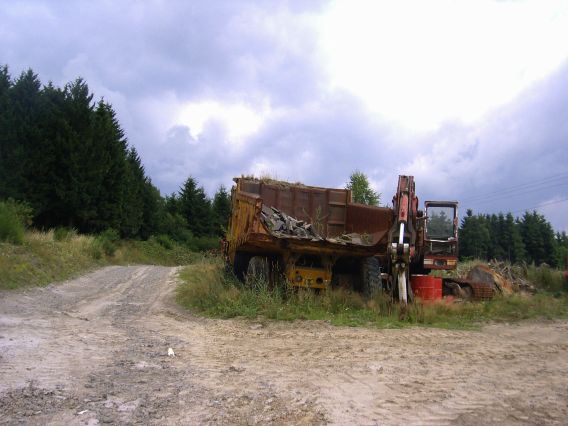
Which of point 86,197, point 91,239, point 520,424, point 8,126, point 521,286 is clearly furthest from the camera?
point 86,197

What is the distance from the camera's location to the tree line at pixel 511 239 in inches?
2972

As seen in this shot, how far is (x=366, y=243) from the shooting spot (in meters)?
11.0

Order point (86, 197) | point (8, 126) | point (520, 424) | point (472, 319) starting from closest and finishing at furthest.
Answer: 1. point (520, 424)
2. point (472, 319)
3. point (8, 126)
4. point (86, 197)

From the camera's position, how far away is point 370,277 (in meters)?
10.5

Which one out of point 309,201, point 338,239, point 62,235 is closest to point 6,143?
point 62,235

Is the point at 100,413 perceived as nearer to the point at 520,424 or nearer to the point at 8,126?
the point at 520,424

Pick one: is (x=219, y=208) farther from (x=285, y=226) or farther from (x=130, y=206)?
(x=285, y=226)

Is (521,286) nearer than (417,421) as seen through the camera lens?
No

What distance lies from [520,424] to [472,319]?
6052mm

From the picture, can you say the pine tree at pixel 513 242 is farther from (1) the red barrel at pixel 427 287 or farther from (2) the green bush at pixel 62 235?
(1) the red barrel at pixel 427 287

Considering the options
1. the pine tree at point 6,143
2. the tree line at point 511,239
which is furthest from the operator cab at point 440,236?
the tree line at point 511,239

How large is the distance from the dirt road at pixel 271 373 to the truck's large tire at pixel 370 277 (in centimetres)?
207

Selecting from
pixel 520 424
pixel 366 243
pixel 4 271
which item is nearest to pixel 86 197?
A: pixel 4 271

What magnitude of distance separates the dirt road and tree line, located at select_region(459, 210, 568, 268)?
229ft
